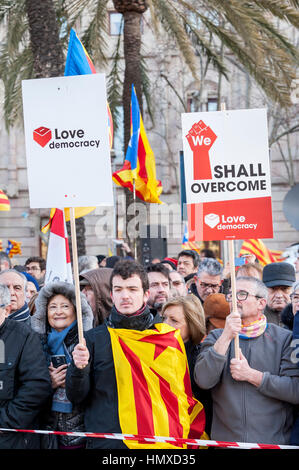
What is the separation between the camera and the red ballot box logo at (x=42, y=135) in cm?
446

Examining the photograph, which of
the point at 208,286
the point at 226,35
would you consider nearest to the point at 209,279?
the point at 208,286

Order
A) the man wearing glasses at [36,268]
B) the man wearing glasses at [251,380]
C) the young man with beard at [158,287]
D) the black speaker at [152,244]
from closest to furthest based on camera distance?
the man wearing glasses at [251,380], the young man with beard at [158,287], the man wearing glasses at [36,268], the black speaker at [152,244]

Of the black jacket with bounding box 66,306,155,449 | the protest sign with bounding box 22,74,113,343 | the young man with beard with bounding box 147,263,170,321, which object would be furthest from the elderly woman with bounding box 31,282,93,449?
the young man with beard with bounding box 147,263,170,321

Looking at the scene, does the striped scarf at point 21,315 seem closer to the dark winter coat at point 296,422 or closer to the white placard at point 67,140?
the white placard at point 67,140

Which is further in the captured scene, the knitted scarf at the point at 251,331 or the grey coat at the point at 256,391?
the knitted scarf at the point at 251,331

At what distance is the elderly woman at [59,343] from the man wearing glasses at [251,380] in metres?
0.86

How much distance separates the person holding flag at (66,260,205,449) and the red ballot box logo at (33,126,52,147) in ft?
3.46

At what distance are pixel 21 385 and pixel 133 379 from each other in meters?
0.74

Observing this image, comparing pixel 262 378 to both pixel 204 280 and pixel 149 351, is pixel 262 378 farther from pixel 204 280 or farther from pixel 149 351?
pixel 204 280

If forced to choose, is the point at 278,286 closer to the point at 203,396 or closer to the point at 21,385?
the point at 203,396

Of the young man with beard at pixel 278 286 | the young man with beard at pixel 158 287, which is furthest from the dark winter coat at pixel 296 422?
the young man with beard at pixel 158 287

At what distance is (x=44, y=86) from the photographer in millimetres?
4465

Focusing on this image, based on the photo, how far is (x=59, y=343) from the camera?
14.8 feet
